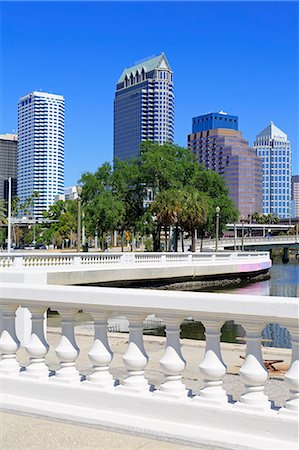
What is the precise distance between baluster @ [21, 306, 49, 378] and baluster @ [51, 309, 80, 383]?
0.53 feet

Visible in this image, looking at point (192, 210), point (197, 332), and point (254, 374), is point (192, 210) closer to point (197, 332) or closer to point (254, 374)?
point (197, 332)

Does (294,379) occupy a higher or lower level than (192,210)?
lower

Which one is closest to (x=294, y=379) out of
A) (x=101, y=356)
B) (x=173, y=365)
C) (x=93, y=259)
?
(x=173, y=365)

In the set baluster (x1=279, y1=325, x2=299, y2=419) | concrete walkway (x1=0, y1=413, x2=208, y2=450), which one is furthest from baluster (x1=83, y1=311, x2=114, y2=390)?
baluster (x1=279, y1=325, x2=299, y2=419)

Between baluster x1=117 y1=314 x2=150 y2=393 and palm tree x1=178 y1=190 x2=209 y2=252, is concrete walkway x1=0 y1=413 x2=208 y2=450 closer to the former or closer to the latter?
baluster x1=117 y1=314 x2=150 y2=393

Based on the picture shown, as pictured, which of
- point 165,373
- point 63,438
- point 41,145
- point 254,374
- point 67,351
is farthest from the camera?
point 41,145

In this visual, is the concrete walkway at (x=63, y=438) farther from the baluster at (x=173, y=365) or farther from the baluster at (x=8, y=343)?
the baluster at (x=8, y=343)

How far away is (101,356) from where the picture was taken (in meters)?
4.10

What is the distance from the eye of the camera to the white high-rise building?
442 ft

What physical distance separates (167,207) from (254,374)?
53.2 meters

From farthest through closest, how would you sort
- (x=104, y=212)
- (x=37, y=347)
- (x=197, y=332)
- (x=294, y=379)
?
(x=104, y=212) → (x=197, y=332) → (x=37, y=347) → (x=294, y=379)

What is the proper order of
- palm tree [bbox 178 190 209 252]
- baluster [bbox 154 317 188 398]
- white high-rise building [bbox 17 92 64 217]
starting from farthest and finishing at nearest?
white high-rise building [bbox 17 92 64 217], palm tree [bbox 178 190 209 252], baluster [bbox 154 317 188 398]

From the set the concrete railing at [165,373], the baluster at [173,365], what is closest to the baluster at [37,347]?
the concrete railing at [165,373]

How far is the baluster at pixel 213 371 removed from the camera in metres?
3.68
